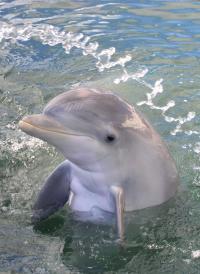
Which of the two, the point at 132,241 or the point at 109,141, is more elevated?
the point at 109,141

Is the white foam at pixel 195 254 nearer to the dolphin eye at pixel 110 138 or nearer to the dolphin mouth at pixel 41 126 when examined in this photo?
the dolphin eye at pixel 110 138

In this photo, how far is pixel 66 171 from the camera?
5426mm

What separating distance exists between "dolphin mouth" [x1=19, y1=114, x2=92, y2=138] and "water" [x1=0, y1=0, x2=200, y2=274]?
3.59 ft

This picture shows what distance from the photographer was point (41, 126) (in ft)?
15.2

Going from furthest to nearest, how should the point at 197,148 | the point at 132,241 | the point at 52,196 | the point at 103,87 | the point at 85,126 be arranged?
the point at 103,87 < the point at 197,148 < the point at 52,196 < the point at 132,241 < the point at 85,126

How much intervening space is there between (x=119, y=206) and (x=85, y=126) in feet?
2.36

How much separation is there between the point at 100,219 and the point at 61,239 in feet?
1.27

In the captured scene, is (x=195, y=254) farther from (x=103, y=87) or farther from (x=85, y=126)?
(x=103, y=87)

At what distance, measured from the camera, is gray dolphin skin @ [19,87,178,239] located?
15.6 feet

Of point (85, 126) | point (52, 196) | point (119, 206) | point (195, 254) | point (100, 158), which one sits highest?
point (85, 126)

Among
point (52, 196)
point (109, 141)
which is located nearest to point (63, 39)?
point (52, 196)

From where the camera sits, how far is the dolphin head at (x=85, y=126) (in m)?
4.67

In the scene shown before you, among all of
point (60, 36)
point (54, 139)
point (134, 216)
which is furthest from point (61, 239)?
point (60, 36)

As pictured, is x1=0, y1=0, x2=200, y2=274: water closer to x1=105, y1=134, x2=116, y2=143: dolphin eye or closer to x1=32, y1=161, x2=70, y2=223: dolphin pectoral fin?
x1=32, y1=161, x2=70, y2=223: dolphin pectoral fin
